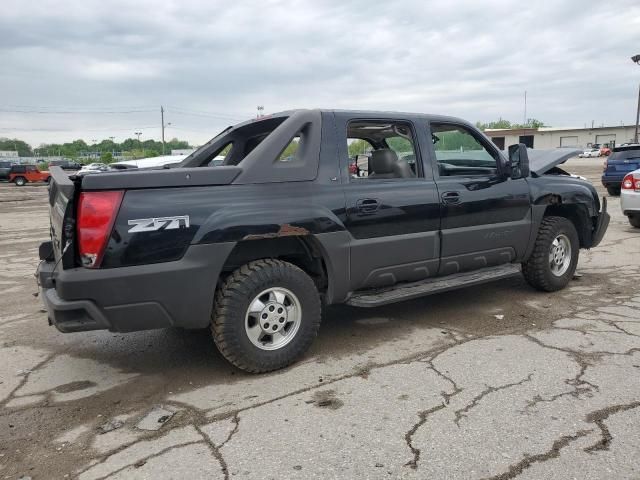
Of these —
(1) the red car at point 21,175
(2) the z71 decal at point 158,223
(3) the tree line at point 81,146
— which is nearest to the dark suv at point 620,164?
(2) the z71 decal at point 158,223

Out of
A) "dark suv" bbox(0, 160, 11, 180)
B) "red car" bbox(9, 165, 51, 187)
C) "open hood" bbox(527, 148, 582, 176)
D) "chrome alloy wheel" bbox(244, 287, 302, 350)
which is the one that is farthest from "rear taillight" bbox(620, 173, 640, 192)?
"dark suv" bbox(0, 160, 11, 180)

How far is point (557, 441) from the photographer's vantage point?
2742 mm

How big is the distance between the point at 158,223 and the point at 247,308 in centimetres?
82

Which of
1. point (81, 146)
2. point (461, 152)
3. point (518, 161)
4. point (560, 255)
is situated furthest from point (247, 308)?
point (81, 146)

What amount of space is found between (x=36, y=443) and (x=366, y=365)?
211cm

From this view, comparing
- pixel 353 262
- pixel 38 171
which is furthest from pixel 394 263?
pixel 38 171

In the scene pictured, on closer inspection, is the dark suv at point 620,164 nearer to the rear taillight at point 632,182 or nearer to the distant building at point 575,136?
the rear taillight at point 632,182

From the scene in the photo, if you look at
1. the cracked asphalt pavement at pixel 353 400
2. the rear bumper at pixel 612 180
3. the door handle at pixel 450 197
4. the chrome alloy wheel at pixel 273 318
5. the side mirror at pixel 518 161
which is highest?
the side mirror at pixel 518 161

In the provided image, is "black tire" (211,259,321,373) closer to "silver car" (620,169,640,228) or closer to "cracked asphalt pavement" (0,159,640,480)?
"cracked asphalt pavement" (0,159,640,480)

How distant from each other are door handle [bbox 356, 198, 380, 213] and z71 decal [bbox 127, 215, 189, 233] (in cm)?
134

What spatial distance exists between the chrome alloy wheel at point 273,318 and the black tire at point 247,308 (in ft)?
0.09

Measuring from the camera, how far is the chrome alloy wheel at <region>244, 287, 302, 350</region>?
3.61 meters

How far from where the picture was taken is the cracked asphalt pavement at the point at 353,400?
2.61 metres

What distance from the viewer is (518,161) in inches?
198
